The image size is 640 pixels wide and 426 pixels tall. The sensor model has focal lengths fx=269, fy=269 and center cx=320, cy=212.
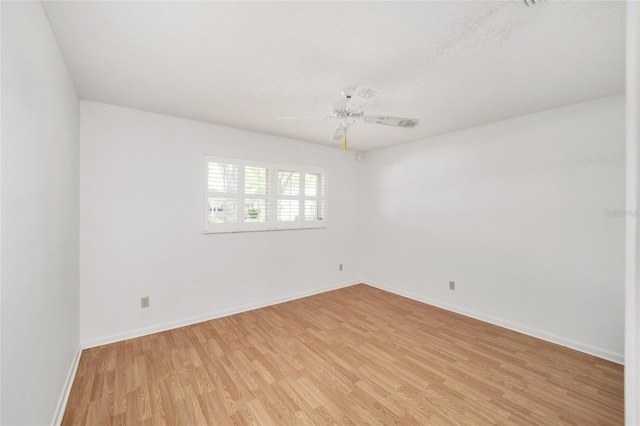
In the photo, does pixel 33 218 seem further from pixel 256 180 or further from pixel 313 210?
pixel 313 210

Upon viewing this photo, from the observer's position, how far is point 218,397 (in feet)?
6.57

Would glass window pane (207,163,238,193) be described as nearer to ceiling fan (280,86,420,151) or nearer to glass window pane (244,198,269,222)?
glass window pane (244,198,269,222)

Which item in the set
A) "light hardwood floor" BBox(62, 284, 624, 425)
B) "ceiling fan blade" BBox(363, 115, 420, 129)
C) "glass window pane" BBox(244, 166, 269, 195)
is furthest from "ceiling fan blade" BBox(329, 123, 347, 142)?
"light hardwood floor" BBox(62, 284, 624, 425)

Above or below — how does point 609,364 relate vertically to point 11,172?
below

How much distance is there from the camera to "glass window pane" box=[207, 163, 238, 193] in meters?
3.43

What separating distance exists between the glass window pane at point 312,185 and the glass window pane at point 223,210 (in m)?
1.23

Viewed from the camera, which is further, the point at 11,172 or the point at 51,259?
the point at 51,259

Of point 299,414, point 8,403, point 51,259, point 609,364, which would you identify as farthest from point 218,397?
point 609,364

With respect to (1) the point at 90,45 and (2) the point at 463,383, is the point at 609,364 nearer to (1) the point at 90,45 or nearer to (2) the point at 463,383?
(2) the point at 463,383

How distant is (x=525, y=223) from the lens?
3.09 m

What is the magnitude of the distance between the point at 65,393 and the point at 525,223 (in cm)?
451

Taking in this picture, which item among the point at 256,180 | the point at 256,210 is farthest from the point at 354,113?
the point at 256,210

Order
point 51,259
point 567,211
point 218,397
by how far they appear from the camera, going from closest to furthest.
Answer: point 51,259 → point 218,397 → point 567,211

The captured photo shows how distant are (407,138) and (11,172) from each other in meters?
4.05
